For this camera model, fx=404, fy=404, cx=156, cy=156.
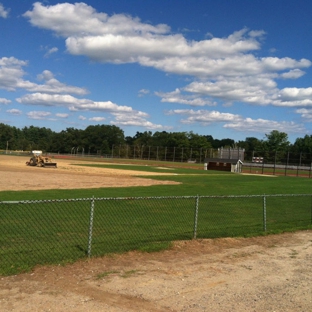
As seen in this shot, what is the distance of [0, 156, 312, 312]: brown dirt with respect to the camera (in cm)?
560

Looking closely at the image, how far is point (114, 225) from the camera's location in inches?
461

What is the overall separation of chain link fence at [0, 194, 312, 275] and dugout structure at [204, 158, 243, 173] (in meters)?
50.0

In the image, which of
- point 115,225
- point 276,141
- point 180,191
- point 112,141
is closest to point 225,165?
point 180,191

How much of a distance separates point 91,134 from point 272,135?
75.0 m

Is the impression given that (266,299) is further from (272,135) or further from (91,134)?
(91,134)

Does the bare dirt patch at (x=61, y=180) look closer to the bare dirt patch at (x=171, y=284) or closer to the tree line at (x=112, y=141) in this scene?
the bare dirt patch at (x=171, y=284)

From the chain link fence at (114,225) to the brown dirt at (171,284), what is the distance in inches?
28.3

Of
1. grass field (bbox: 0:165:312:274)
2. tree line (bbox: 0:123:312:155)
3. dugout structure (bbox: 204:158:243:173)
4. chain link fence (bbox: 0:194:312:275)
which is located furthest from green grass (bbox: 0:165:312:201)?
tree line (bbox: 0:123:312:155)

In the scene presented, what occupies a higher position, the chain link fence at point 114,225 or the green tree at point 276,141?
the green tree at point 276,141

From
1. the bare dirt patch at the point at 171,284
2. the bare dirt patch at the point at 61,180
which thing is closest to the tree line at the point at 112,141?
the bare dirt patch at the point at 61,180

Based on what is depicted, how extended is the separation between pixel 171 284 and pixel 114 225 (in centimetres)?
534

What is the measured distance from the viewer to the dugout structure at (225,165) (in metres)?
68.2

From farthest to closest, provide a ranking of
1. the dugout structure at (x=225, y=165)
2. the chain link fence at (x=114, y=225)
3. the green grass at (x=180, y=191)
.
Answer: the dugout structure at (x=225, y=165), the green grass at (x=180, y=191), the chain link fence at (x=114, y=225)

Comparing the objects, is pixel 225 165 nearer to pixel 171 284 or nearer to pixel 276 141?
pixel 171 284
